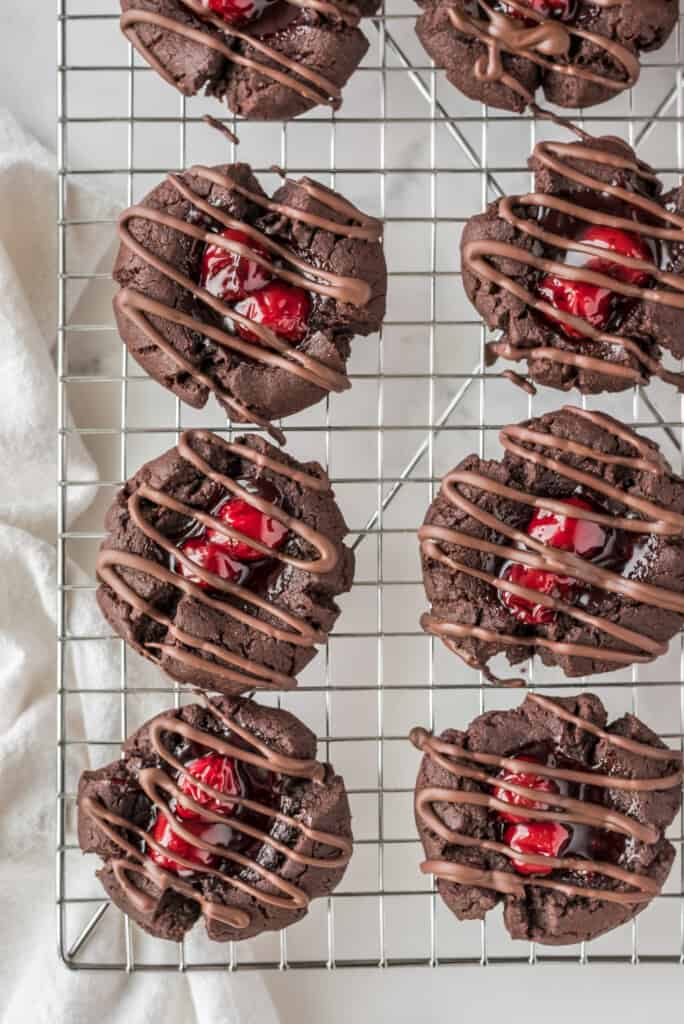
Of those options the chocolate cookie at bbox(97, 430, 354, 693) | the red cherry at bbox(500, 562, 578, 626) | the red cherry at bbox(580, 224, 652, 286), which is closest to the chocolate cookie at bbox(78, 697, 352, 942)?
the chocolate cookie at bbox(97, 430, 354, 693)

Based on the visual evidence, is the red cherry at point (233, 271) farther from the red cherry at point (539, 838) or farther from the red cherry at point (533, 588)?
the red cherry at point (539, 838)

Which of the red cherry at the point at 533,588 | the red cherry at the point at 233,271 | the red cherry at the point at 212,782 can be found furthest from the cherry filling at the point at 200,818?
the red cherry at the point at 233,271

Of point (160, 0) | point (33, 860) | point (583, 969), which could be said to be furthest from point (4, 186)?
point (583, 969)

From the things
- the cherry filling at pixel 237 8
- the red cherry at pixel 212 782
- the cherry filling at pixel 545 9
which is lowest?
the red cherry at pixel 212 782

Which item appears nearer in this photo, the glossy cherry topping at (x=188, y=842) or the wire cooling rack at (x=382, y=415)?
the glossy cherry topping at (x=188, y=842)

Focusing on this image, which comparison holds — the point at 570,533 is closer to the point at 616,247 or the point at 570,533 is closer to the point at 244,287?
the point at 616,247

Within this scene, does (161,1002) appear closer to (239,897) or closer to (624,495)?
(239,897)
